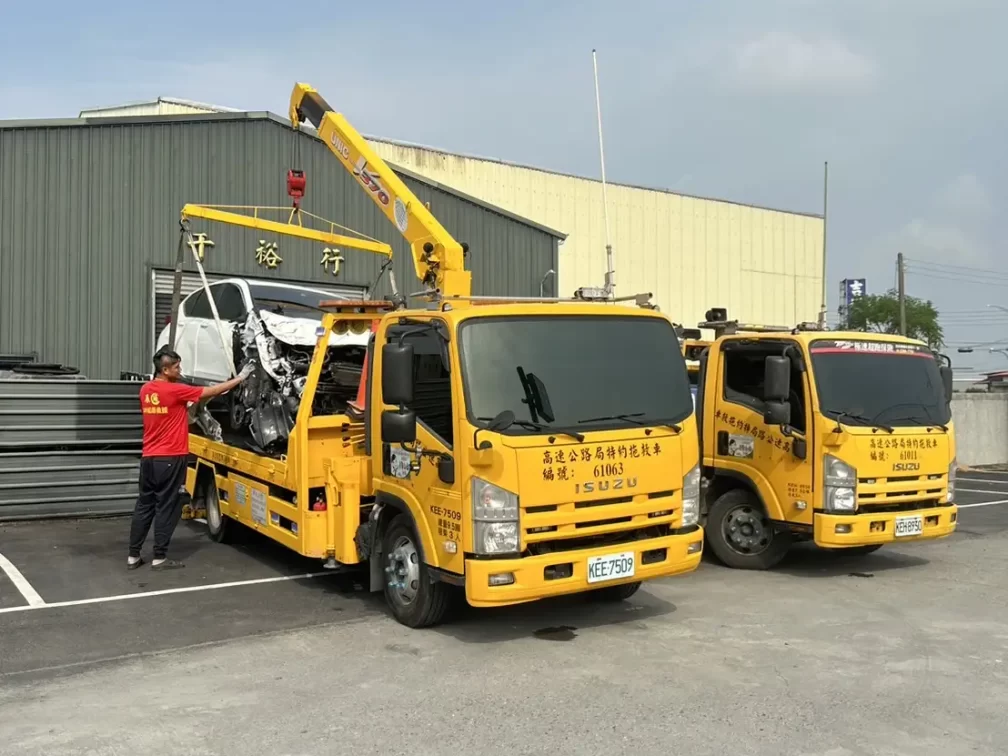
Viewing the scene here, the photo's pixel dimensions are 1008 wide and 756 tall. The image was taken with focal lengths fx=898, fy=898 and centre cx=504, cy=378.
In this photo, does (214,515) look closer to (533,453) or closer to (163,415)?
(163,415)

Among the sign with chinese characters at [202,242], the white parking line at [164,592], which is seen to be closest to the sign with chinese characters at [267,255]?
the sign with chinese characters at [202,242]

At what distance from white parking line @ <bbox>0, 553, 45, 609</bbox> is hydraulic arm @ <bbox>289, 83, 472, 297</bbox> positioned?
386cm

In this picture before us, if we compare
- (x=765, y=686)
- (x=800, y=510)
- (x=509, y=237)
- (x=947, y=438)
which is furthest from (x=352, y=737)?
(x=509, y=237)

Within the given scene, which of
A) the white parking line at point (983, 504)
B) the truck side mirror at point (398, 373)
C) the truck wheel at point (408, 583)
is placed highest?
the truck side mirror at point (398, 373)

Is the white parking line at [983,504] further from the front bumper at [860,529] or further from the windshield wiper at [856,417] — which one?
the windshield wiper at [856,417]

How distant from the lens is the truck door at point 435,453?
5.43 m

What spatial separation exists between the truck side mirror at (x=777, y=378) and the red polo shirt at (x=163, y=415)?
4869 millimetres

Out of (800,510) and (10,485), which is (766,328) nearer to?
(800,510)

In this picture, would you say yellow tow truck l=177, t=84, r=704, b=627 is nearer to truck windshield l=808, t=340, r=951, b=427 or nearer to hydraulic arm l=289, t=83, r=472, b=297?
hydraulic arm l=289, t=83, r=472, b=297

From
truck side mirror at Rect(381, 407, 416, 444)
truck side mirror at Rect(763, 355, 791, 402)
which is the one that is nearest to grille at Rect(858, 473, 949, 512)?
truck side mirror at Rect(763, 355, 791, 402)

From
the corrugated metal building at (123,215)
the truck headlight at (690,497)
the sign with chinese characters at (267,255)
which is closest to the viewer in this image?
the truck headlight at (690,497)

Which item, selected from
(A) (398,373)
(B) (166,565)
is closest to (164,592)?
(B) (166,565)

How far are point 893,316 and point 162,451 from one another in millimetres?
51552

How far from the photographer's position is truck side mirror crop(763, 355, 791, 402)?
24.1 ft
